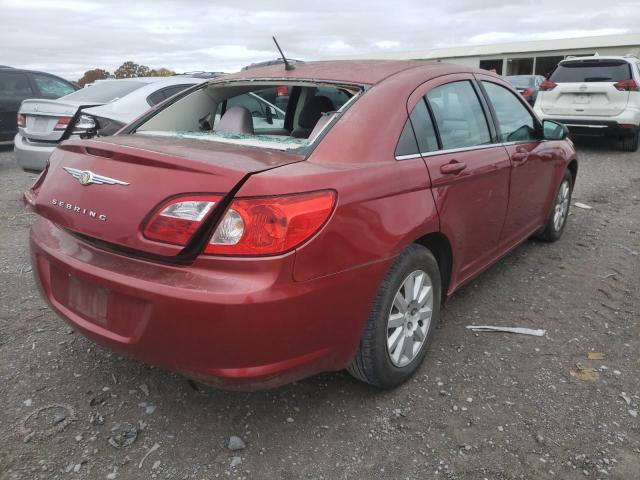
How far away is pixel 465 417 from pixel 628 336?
140 cm

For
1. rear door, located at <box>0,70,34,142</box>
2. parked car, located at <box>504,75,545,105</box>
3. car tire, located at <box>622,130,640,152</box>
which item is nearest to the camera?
car tire, located at <box>622,130,640,152</box>

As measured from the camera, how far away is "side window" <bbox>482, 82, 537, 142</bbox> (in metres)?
3.51

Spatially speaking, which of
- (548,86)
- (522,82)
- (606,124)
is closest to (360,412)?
(606,124)

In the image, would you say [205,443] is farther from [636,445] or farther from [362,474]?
[636,445]

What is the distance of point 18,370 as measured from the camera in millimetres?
2734

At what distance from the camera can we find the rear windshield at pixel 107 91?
6469mm

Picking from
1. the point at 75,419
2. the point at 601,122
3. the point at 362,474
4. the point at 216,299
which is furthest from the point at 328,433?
the point at 601,122

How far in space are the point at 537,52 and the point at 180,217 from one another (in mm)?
37279

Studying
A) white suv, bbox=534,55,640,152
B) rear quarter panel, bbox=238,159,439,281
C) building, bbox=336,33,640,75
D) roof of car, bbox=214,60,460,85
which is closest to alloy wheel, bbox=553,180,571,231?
roof of car, bbox=214,60,460,85

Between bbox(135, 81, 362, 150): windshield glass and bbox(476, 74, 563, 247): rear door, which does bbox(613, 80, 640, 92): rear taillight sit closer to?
bbox(476, 74, 563, 247): rear door

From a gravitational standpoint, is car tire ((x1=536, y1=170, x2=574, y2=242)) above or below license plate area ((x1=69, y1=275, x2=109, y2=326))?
below

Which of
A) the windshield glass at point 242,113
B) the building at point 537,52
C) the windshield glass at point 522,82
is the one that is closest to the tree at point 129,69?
the building at point 537,52

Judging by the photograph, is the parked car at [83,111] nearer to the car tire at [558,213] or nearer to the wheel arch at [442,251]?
the car tire at [558,213]

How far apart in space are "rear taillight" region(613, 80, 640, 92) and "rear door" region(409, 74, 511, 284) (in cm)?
705
